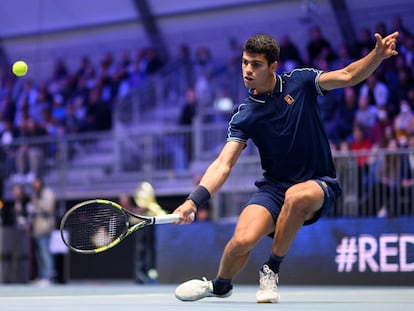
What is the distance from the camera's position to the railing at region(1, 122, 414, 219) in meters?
13.2

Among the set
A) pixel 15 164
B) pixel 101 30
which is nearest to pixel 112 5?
pixel 101 30

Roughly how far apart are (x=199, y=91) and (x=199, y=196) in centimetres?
1345

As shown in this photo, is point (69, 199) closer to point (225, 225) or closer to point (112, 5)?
point (225, 225)

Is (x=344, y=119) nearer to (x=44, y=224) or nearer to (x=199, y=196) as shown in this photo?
(x=44, y=224)

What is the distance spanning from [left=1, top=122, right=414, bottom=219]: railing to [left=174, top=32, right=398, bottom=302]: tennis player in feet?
19.4

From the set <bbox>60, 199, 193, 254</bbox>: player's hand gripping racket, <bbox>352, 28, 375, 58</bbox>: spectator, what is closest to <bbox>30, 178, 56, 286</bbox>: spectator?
<bbox>352, 28, 375, 58</bbox>: spectator

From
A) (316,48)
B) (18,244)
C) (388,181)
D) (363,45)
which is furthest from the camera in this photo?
(316,48)

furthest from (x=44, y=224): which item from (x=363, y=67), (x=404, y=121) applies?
(x=363, y=67)

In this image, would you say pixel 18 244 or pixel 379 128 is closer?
pixel 379 128

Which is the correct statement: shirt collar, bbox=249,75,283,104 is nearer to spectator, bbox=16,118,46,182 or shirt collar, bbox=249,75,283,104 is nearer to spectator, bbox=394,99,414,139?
spectator, bbox=394,99,414,139

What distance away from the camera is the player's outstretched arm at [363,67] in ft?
21.6

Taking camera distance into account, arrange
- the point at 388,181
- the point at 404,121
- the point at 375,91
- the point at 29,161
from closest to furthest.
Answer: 1. the point at 388,181
2. the point at 404,121
3. the point at 375,91
4. the point at 29,161

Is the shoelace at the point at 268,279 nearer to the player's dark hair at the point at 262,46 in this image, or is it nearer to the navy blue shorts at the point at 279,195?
the navy blue shorts at the point at 279,195

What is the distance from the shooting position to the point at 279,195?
7277 millimetres
